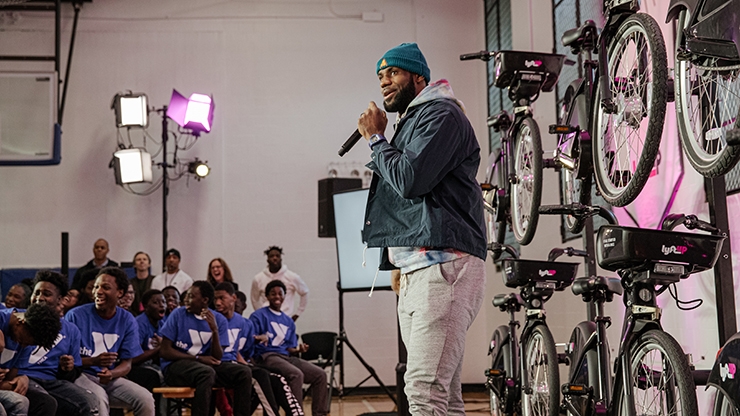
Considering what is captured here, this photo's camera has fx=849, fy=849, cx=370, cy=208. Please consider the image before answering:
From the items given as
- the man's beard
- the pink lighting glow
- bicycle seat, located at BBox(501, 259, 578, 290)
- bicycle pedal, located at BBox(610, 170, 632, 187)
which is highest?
the pink lighting glow

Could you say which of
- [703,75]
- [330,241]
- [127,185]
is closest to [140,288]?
[127,185]

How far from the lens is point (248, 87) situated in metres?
9.42

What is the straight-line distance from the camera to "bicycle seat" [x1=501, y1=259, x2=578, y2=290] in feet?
14.4

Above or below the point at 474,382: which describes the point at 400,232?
above

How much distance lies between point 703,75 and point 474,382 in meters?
7.21

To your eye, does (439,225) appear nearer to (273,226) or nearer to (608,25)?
(608,25)

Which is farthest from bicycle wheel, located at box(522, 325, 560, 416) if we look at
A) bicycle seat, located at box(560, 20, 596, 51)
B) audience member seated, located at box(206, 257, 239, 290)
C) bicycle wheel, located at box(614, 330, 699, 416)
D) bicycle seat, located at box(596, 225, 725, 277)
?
audience member seated, located at box(206, 257, 239, 290)

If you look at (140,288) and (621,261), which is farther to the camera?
(140,288)

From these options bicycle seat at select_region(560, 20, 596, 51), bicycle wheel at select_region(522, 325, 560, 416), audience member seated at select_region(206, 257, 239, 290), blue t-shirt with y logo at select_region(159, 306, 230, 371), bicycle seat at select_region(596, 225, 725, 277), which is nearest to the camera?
bicycle seat at select_region(596, 225, 725, 277)

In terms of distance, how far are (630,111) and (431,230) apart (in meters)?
1.04

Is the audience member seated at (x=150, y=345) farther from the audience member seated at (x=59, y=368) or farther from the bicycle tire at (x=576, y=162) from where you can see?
the bicycle tire at (x=576, y=162)

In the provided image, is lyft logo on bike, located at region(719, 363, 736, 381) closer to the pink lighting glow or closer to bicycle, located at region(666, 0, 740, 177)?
bicycle, located at region(666, 0, 740, 177)

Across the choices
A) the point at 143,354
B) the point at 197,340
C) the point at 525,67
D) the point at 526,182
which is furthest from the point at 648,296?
the point at 143,354

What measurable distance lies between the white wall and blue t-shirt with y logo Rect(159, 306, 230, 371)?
3263 mm
